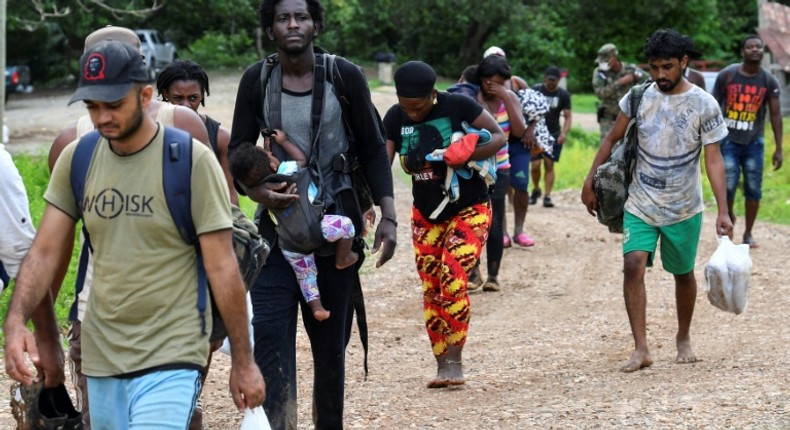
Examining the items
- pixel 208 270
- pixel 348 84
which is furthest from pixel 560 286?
pixel 208 270

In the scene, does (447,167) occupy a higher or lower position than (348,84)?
lower

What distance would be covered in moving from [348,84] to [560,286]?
21.7 feet

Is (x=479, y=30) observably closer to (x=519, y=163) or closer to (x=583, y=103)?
(x=583, y=103)

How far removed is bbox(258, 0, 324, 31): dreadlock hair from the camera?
577 cm

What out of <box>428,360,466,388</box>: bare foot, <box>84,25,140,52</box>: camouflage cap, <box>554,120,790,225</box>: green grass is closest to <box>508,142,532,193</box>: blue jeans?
<box>554,120,790,225</box>: green grass

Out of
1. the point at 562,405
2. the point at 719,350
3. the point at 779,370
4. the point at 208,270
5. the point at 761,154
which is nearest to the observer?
the point at 208,270

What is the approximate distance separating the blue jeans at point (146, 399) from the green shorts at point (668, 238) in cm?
435

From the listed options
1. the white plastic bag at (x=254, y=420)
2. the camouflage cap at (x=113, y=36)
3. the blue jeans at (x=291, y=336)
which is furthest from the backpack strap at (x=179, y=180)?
the blue jeans at (x=291, y=336)

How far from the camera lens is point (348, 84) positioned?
570cm

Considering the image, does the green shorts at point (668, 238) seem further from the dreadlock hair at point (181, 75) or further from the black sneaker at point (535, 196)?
the black sneaker at point (535, 196)

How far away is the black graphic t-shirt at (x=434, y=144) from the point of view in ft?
25.8

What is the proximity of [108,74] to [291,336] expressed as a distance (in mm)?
1946

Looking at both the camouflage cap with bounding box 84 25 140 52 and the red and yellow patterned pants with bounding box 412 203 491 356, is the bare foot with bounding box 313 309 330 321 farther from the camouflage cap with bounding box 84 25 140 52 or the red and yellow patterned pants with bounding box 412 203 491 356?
the red and yellow patterned pants with bounding box 412 203 491 356

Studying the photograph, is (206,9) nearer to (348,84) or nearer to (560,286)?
(560,286)
